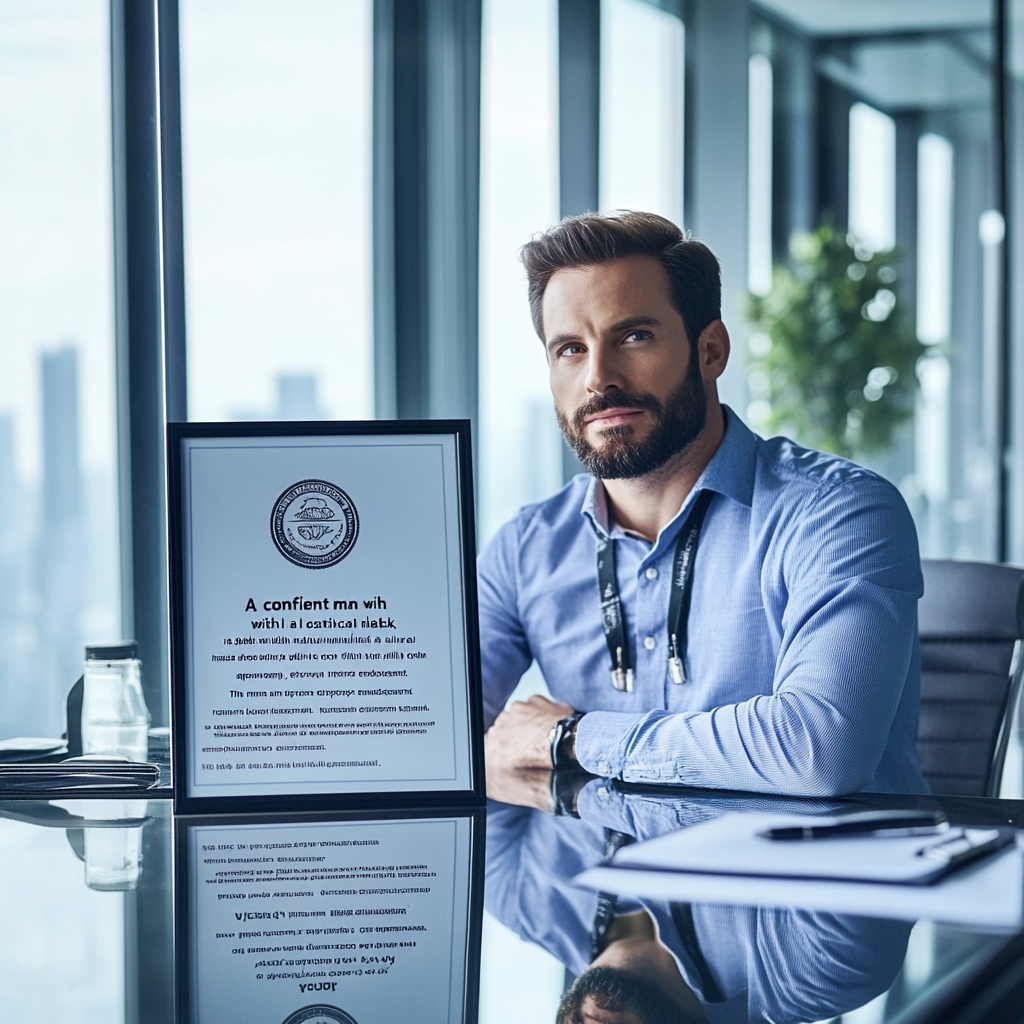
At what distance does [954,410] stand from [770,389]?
2.88 ft

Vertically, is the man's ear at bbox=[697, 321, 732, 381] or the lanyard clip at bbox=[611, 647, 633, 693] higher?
the man's ear at bbox=[697, 321, 732, 381]

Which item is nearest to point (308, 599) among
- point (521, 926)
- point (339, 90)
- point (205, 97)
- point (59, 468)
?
point (521, 926)

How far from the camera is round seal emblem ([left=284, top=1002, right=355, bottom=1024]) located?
722mm

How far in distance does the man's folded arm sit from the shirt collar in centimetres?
16

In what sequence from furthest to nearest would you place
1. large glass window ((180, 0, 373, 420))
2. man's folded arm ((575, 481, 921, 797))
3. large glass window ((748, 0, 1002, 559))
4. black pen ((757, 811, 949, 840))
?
large glass window ((748, 0, 1002, 559)), large glass window ((180, 0, 373, 420)), man's folded arm ((575, 481, 921, 797)), black pen ((757, 811, 949, 840))

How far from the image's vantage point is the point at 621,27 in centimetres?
492

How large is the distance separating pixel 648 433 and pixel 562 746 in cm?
51

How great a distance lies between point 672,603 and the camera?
5.71ft

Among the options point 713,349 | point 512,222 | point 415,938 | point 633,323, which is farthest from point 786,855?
point 512,222

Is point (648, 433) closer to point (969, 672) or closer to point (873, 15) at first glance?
point (969, 672)

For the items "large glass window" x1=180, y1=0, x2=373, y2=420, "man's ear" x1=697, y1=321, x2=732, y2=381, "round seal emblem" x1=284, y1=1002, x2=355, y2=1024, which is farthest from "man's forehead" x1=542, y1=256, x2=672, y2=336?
"large glass window" x1=180, y1=0, x2=373, y2=420

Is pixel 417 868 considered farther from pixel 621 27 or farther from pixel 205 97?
pixel 621 27

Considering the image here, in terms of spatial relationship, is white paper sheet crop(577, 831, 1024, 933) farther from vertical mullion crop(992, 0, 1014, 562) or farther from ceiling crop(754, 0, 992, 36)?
ceiling crop(754, 0, 992, 36)

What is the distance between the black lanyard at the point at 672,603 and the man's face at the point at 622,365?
11 cm
